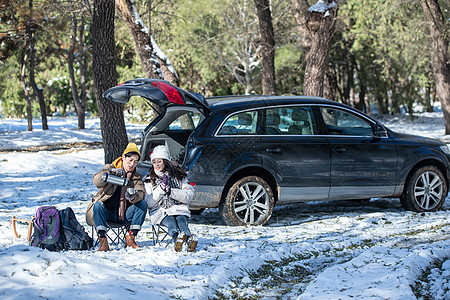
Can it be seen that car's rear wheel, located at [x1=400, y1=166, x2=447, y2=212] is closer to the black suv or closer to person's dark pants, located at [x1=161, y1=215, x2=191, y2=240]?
the black suv

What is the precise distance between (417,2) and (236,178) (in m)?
19.7

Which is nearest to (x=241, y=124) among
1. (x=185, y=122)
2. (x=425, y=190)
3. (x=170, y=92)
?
(x=170, y=92)

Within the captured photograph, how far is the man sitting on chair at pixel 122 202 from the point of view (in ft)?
21.7

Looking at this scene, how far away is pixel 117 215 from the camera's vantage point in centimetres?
680

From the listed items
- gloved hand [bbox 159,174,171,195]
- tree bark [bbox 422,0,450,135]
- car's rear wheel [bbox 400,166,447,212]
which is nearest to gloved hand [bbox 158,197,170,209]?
gloved hand [bbox 159,174,171,195]

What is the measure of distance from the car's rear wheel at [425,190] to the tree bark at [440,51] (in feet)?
52.0

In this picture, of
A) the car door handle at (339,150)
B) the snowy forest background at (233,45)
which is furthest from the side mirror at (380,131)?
the snowy forest background at (233,45)

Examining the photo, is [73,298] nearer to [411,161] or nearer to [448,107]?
[411,161]

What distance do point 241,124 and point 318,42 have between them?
616 cm

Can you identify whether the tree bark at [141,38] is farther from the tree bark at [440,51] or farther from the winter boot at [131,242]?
the tree bark at [440,51]

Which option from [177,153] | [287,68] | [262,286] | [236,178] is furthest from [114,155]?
[287,68]

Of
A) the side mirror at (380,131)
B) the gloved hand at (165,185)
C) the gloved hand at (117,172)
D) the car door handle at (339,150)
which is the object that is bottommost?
the gloved hand at (165,185)

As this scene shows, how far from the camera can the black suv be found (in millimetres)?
7707

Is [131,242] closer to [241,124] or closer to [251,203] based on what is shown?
[251,203]
